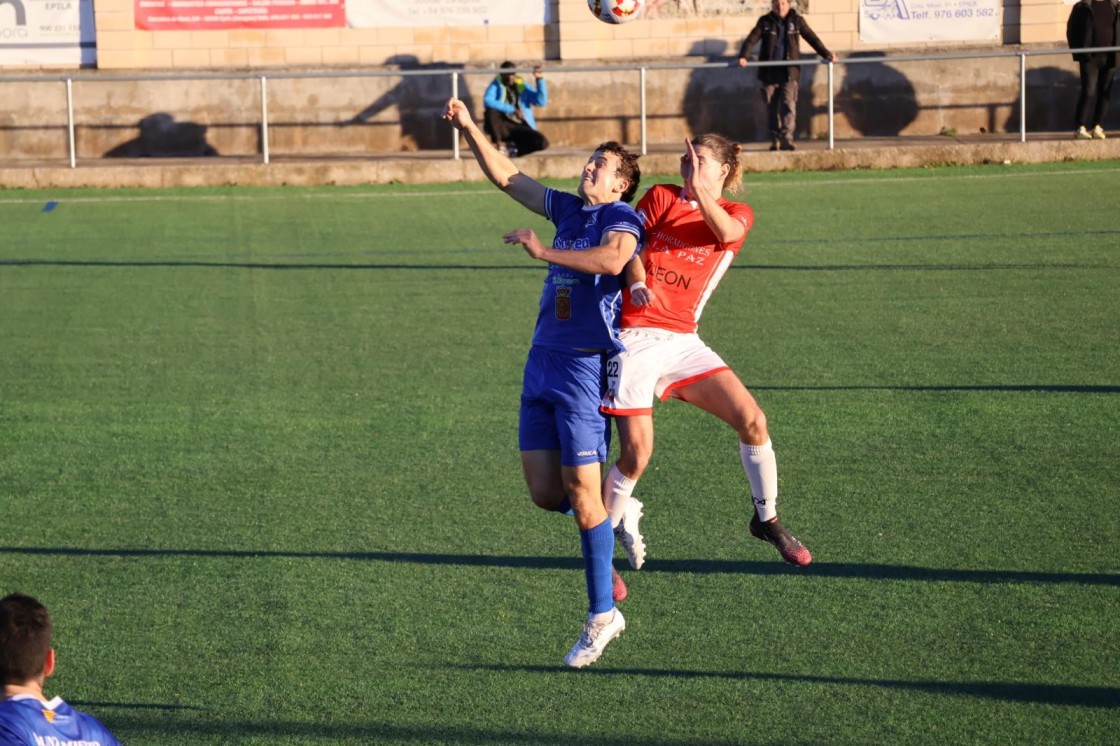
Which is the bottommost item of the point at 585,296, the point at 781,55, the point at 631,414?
the point at 631,414

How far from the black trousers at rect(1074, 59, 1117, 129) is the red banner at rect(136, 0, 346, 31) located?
40.0 ft

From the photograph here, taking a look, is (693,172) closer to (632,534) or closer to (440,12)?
(632,534)

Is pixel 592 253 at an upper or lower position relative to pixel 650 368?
upper

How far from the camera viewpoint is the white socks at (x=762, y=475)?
7.15 metres

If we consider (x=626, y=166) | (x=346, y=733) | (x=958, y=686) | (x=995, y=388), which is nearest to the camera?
(x=346, y=733)

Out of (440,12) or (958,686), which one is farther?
(440,12)

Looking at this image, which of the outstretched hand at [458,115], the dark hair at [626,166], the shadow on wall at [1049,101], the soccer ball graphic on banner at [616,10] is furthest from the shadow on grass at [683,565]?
the shadow on wall at [1049,101]

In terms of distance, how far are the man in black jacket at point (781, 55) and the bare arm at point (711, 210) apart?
16.3 m

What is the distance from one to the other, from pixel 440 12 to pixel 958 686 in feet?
72.8

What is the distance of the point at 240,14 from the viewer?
26.5 m

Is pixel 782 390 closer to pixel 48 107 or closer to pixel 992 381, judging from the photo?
pixel 992 381

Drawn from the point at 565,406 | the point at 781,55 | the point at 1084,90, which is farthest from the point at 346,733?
the point at 1084,90

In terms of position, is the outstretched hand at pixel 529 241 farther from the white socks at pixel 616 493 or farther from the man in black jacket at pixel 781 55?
the man in black jacket at pixel 781 55

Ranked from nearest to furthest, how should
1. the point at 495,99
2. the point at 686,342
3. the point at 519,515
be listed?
the point at 686,342 → the point at 519,515 → the point at 495,99
